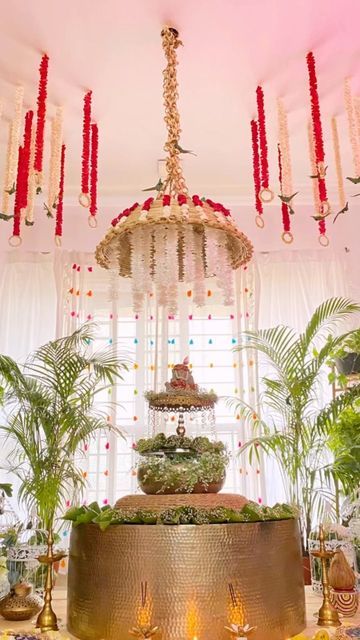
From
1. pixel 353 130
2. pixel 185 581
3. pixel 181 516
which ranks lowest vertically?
pixel 185 581

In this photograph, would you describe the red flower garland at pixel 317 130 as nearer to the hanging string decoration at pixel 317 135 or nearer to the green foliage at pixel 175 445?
the hanging string decoration at pixel 317 135

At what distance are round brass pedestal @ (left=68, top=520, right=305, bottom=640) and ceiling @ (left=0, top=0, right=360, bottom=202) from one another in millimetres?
2973

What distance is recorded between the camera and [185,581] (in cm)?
244

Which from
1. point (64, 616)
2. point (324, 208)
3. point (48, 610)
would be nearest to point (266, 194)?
point (324, 208)

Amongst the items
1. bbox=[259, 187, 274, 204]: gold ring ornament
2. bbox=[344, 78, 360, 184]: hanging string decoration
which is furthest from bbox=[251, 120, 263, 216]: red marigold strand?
bbox=[344, 78, 360, 184]: hanging string decoration

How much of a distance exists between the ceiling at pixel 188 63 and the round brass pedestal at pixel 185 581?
2.97 meters

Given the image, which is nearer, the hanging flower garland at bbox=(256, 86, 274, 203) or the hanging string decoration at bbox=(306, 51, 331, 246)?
the hanging string decoration at bbox=(306, 51, 331, 246)

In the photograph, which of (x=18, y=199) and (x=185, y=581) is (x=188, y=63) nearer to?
(x=18, y=199)

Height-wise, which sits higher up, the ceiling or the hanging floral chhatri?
the ceiling

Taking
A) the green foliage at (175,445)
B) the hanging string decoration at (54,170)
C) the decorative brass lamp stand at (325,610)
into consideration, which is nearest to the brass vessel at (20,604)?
the green foliage at (175,445)

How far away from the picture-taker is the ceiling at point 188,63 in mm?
3449

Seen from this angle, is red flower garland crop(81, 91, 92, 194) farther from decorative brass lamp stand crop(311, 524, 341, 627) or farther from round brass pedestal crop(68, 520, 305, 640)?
decorative brass lamp stand crop(311, 524, 341, 627)

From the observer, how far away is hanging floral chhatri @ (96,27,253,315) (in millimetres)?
2410

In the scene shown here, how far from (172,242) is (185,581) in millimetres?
1490
